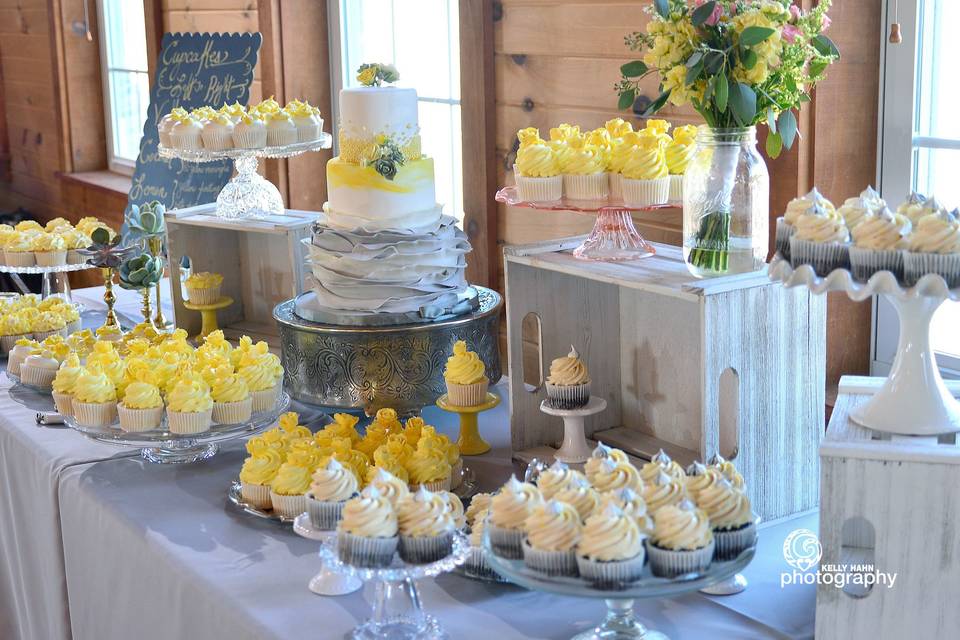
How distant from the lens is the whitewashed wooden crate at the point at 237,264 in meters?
2.19

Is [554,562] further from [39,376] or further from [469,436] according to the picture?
[39,376]

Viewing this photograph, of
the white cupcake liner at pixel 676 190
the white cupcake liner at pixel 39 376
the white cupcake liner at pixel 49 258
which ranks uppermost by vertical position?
the white cupcake liner at pixel 676 190

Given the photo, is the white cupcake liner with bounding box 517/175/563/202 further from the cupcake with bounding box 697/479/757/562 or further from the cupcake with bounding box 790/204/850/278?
the cupcake with bounding box 697/479/757/562

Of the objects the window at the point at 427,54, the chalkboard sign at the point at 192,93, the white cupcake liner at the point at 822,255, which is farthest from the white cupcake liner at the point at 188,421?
the chalkboard sign at the point at 192,93

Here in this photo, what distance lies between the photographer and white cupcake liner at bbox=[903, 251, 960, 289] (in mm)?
1028

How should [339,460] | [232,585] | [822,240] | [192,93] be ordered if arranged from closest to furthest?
[822,240]
[232,585]
[339,460]
[192,93]

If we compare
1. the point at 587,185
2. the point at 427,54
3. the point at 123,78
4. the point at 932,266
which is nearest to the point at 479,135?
the point at 427,54

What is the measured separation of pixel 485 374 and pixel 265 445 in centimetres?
39

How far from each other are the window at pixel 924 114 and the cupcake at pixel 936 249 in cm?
74

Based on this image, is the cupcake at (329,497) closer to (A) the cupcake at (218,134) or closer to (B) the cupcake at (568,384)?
(B) the cupcake at (568,384)

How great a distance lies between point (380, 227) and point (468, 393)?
0.91 ft

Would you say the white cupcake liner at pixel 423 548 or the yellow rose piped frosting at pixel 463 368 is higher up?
the yellow rose piped frosting at pixel 463 368

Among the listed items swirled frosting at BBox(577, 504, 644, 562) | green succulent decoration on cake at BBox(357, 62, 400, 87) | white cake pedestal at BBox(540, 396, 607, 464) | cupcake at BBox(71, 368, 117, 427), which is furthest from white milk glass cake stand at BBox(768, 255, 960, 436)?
cupcake at BBox(71, 368, 117, 427)

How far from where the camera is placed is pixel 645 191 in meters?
1.40
